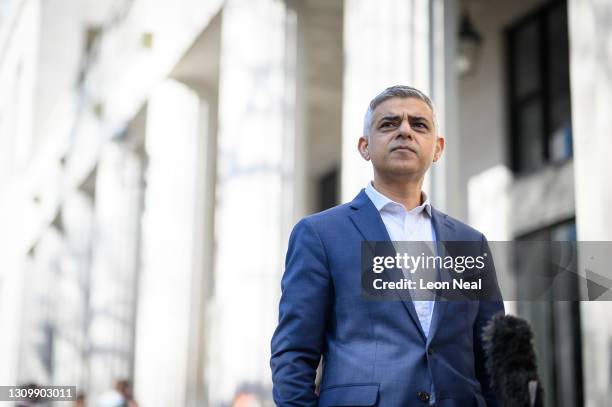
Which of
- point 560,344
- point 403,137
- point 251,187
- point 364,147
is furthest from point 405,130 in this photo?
point 560,344

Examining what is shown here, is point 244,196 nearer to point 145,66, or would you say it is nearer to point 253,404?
point 253,404

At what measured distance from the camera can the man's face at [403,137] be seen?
3.11 metres

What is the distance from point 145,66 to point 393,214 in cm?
1550

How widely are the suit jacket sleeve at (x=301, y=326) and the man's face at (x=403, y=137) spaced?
0.35 metres

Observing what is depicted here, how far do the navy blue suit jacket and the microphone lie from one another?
0.43m

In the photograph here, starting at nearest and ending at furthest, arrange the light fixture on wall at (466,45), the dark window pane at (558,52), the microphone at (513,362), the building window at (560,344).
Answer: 1. the microphone at (513,362)
2. the building window at (560,344)
3. the dark window pane at (558,52)
4. the light fixture on wall at (466,45)

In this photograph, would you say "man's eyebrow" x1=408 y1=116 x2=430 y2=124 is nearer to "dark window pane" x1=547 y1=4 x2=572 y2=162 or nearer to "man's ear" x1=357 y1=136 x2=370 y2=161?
"man's ear" x1=357 y1=136 x2=370 y2=161

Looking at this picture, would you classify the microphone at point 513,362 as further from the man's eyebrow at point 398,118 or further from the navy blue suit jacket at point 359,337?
the man's eyebrow at point 398,118

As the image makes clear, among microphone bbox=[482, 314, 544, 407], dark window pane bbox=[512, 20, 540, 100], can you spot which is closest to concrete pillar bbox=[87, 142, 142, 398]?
dark window pane bbox=[512, 20, 540, 100]

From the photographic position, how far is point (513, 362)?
2.46 metres

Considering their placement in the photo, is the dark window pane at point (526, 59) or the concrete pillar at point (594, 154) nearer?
the concrete pillar at point (594, 154)

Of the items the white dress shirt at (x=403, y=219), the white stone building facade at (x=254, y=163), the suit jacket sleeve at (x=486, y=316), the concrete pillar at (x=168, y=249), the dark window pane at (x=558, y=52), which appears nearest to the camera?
the suit jacket sleeve at (x=486, y=316)

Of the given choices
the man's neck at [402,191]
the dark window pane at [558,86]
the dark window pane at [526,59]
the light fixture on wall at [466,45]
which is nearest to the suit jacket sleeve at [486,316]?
the man's neck at [402,191]

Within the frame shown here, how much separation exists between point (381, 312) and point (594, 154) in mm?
3258
